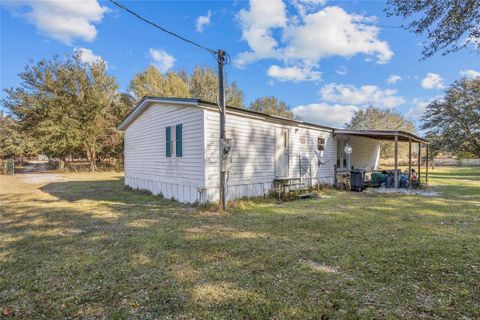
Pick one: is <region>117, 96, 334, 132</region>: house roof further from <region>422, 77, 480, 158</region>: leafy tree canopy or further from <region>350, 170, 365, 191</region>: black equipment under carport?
<region>422, 77, 480, 158</region>: leafy tree canopy

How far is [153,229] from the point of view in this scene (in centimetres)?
541

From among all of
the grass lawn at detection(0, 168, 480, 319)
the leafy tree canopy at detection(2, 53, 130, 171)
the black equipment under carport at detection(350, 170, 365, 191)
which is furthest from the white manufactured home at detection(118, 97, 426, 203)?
the leafy tree canopy at detection(2, 53, 130, 171)

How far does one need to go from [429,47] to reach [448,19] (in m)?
0.45

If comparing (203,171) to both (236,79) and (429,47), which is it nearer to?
(429,47)

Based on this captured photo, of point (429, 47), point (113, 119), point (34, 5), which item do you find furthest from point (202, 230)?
point (113, 119)

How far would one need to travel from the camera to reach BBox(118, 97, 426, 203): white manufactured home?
7.91 m

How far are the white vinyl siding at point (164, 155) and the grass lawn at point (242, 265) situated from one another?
79.3 inches

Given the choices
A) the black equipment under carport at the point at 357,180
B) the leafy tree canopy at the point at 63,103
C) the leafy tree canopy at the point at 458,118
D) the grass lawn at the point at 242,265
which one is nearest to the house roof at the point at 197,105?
the black equipment under carport at the point at 357,180

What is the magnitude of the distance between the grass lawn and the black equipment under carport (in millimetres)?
4993

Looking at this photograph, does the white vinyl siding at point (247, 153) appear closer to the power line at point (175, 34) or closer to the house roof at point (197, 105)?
the house roof at point (197, 105)

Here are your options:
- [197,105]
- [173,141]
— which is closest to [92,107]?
[173,141]

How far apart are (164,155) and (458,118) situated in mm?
23810

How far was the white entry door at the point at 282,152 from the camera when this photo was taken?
10.0 metres

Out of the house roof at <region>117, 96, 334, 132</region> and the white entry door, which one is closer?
the house roof at <region>117, 96, 334, 132</region>
